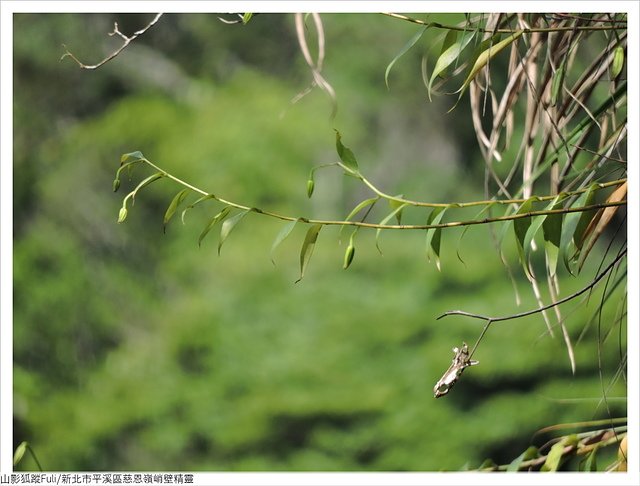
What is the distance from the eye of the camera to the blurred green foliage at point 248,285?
11.6 feet

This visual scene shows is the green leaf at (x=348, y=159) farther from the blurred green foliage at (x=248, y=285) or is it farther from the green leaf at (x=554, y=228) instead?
the blurred green foliage at (x=248, y=285)

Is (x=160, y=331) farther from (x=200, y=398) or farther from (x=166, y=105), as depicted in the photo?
(x=166, y=105)

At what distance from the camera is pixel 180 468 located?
3691 millimetres

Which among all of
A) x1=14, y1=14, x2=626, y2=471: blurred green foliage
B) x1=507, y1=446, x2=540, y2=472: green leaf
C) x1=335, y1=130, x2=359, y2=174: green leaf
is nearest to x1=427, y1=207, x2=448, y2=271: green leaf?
x1=335, y1=130, x2=359, y2=174: green leaf

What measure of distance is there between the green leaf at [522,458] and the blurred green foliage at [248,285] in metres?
2.66

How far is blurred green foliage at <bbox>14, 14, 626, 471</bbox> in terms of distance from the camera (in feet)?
11.6

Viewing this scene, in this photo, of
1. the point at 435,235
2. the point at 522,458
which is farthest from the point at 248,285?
the point at 435,235

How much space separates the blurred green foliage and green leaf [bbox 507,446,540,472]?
266 centimetres

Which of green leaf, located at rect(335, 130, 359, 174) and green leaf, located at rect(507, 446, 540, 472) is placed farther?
green leaf, located at rect(507, 446, 540, 472)

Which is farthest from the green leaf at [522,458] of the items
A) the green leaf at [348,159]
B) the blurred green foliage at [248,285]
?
the blurred green foliage at [248,285]

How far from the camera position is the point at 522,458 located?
818 mm

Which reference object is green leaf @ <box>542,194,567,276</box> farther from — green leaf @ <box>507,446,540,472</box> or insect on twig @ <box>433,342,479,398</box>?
green leaf @ <box>507,446,540,472</box>

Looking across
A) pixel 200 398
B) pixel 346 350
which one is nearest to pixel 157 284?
pixel 200 398

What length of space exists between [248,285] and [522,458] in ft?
9.55
